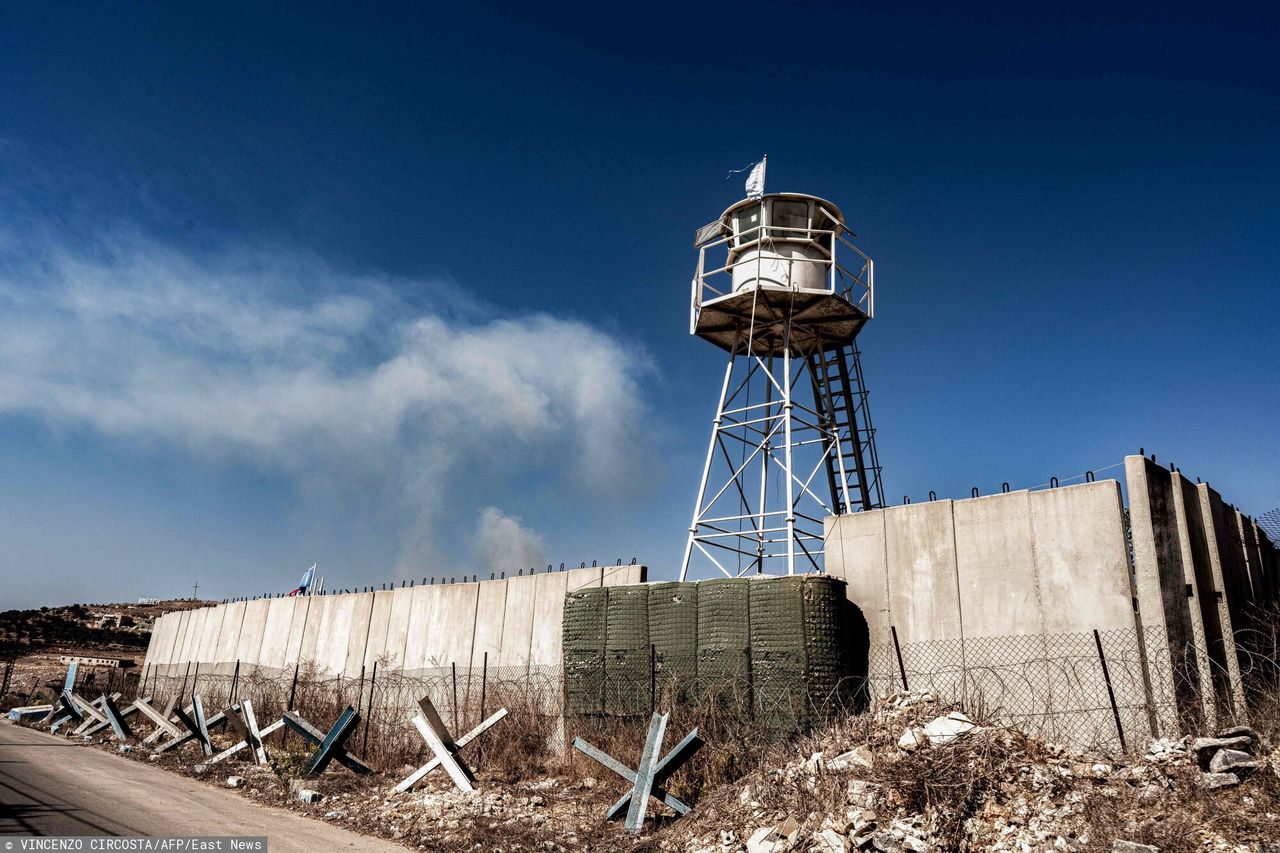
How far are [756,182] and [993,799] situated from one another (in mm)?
13112

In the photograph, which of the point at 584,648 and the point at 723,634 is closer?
the point at 723,634

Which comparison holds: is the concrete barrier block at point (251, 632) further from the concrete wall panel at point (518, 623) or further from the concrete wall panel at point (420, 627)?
the concrete wall panel at point (518, 623)

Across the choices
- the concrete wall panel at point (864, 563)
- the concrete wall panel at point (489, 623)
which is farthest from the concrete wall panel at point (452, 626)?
the concrete wall panel at point (864, 563)

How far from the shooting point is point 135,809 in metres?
11.5

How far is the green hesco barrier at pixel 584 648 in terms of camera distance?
14.0 m

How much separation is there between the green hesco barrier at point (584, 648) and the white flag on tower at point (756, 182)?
28.9 feet

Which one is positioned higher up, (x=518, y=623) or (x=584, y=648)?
(x=518, y=623)

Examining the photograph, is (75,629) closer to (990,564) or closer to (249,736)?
(249,736)

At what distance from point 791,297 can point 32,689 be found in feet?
113

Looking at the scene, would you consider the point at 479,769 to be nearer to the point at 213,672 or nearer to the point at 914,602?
the point at 914,602

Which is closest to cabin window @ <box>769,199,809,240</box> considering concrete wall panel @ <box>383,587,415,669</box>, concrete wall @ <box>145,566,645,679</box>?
concrete wall @ <box>145,566,645,679</box>

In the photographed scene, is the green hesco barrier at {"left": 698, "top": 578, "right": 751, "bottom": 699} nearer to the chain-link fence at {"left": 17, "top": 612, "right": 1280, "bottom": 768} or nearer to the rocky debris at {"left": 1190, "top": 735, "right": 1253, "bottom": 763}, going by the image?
the chain-link fence at {"left": 17, "top": 612, "right": 1280, "bottom": 768}

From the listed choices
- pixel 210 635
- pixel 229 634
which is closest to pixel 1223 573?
pixel 229 634

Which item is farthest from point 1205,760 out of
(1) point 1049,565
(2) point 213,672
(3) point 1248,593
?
(2) point 213,672
